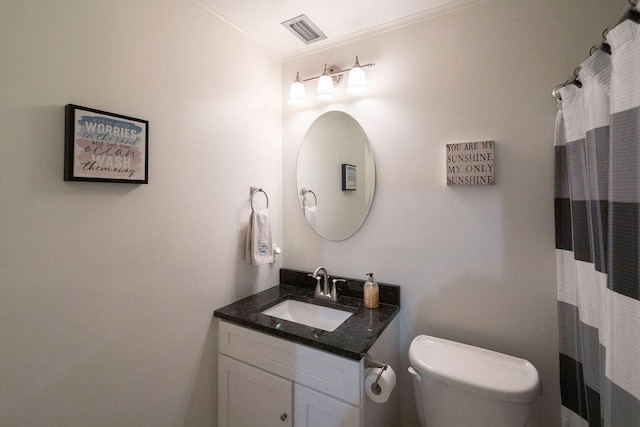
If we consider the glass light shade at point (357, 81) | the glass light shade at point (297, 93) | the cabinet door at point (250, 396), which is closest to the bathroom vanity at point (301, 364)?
the cabinet door at point (250, 396)

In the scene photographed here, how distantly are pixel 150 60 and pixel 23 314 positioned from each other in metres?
1.07

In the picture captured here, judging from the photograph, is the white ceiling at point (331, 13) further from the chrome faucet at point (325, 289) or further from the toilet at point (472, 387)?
the toilet at point (472, 387)

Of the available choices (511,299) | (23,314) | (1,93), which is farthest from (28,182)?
(511,299)

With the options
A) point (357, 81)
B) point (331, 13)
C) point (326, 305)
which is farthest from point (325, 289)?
point (331, 13)

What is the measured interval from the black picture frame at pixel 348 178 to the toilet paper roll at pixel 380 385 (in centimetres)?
101

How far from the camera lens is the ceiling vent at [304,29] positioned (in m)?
1.57

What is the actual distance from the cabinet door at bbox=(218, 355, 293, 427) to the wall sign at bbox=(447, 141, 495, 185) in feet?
4.24

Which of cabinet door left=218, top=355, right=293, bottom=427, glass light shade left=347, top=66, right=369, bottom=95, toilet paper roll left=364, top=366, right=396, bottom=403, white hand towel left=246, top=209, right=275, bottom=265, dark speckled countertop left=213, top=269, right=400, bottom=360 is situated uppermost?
glass light shade left=347, top=66, right=369, bottom=95

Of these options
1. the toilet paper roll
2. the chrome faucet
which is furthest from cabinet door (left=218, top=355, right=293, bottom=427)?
the chrome faucet

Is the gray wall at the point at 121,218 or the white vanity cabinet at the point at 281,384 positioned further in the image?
the white vanity cabinet at the point at 281,384

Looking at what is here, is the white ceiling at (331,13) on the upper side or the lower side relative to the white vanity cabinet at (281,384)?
upper

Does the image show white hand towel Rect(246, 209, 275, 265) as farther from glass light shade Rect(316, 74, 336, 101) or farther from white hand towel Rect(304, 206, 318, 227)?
glass light shade Rect(316, 74, 336, 101)

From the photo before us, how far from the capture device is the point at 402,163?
1592 mm

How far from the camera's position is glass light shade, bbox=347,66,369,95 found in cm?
158
